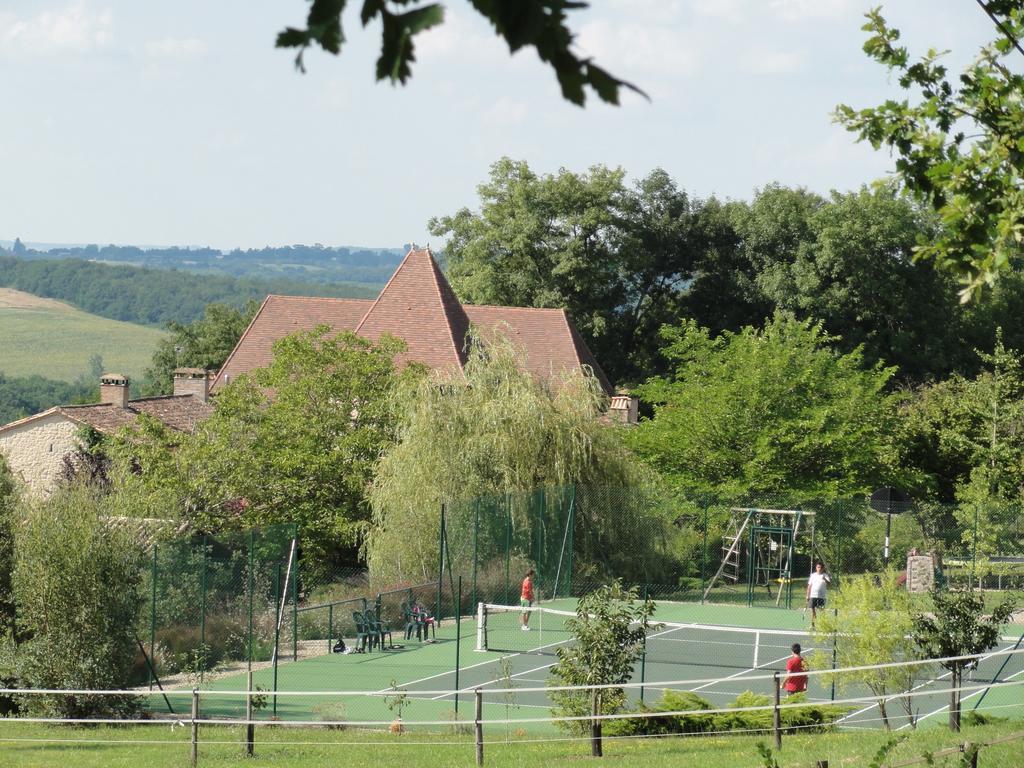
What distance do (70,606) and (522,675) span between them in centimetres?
790

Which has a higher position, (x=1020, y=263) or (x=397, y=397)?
(x=1020, y=263)

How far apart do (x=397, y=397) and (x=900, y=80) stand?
2232 centimetres

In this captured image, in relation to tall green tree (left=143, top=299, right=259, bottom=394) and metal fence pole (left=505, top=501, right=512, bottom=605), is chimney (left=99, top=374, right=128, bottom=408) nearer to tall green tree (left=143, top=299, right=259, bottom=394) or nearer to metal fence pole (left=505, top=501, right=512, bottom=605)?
metal fence pole (left=505, top=501, right=512, bottom=605)

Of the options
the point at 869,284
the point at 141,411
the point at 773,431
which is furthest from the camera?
the point at 869,284

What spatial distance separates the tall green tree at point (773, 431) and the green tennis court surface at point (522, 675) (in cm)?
668

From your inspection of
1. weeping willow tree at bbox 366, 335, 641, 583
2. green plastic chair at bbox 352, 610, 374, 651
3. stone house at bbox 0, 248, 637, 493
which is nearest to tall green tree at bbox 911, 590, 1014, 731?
green plastic chair at bbox 352, 610, 374, 651

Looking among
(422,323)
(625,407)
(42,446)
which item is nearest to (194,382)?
(42,446)

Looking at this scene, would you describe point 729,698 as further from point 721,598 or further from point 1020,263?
point 1020,263

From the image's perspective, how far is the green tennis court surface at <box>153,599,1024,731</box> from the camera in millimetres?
21031

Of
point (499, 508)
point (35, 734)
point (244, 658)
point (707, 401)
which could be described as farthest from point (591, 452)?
point (35, 734)

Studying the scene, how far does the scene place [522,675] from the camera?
24.7 meters

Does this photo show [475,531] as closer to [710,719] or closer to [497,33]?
[710,719]

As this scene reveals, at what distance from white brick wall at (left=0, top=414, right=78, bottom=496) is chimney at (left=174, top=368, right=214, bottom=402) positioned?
6585mm

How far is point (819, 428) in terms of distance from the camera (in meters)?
37.9
